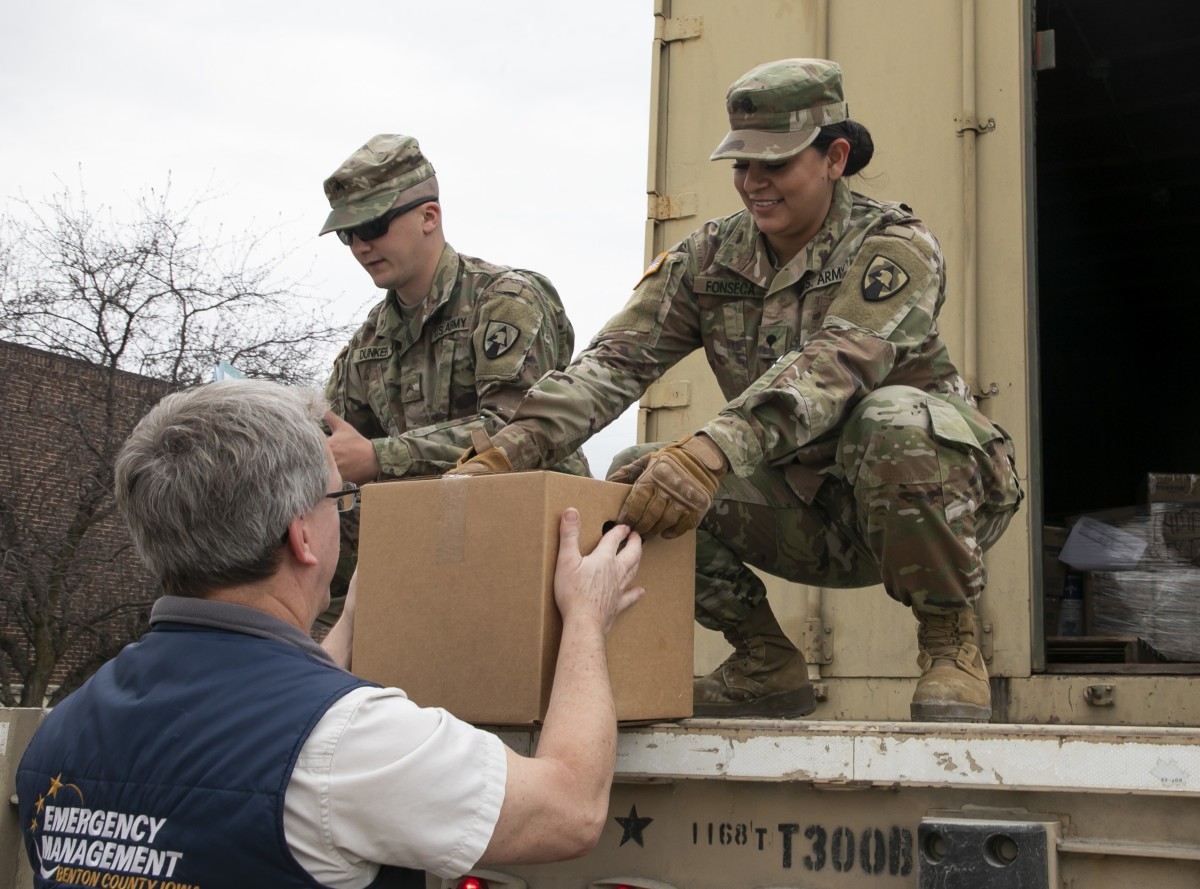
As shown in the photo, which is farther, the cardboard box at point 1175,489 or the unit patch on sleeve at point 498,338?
the cardboard box at point 1175,489

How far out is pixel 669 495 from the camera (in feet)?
6.65

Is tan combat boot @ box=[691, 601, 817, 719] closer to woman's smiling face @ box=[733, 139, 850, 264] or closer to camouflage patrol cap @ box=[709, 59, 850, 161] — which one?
woman's smiling face @ box=[733, 139, 850, 264]

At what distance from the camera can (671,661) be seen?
6.83 feet

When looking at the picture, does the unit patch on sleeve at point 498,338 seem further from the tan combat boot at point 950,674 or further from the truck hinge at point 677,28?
the tan combat boot at point 950,674

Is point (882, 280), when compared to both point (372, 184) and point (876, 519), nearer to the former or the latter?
point (876, 519)

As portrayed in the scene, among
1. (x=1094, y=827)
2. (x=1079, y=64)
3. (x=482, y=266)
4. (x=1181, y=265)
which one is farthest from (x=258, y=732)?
(x=1181, y=265)

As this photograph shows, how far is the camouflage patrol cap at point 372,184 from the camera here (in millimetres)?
3281

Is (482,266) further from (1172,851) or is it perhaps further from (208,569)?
(1172,851)

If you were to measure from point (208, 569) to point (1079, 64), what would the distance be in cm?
411

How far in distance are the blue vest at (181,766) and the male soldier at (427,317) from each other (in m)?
1.58

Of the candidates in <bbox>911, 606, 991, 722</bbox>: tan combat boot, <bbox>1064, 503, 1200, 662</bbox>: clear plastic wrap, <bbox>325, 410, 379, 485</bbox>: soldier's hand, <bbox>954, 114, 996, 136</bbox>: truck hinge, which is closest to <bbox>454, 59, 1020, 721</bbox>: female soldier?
<bbox>911, 606, 991, 722</bbox>: tan combat boot

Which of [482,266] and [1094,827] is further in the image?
[482,266]

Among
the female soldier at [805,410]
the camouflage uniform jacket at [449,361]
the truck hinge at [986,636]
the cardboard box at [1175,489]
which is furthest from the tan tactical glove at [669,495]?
the cardboard box at [1175,489]

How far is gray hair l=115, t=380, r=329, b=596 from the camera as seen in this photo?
1535 millimetres
